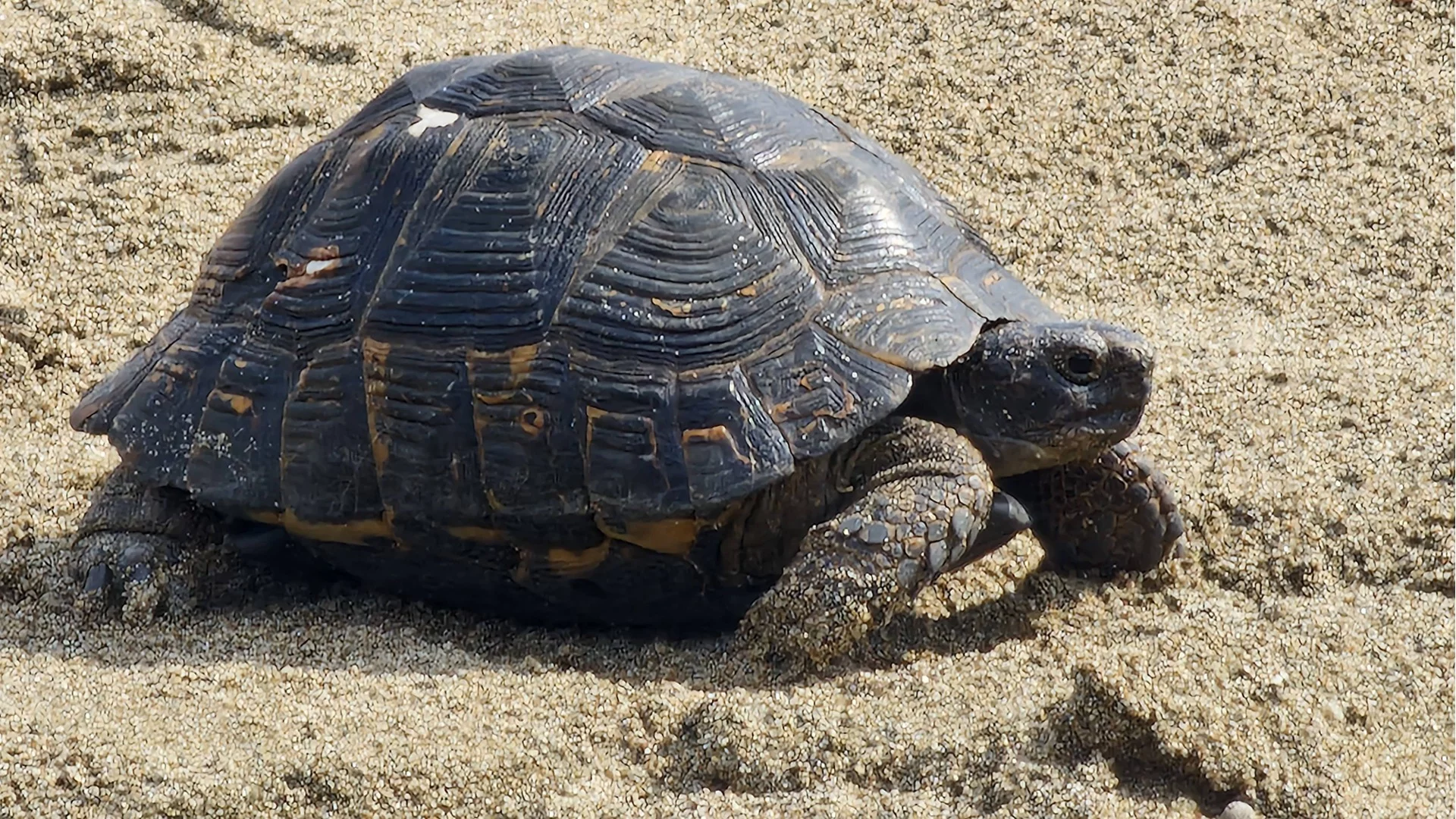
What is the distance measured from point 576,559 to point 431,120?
4.04 ft

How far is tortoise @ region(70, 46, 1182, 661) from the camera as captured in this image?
4113 millimetres

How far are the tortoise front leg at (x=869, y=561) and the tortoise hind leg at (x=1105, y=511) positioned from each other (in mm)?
609

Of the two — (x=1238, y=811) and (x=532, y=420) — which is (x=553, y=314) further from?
(x=1238, y=811)

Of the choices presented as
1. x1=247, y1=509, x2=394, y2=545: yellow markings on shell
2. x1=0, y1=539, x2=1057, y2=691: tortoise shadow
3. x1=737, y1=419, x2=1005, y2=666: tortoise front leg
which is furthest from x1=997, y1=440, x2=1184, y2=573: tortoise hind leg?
x1=247, y1=509, x2=394, y2=545: yellow markings on shell

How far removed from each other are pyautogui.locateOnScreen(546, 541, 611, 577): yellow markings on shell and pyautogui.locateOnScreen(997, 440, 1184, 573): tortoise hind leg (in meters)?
1.12

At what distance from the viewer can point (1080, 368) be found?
4363 millimetres

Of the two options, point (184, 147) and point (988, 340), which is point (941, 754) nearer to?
point (988, 340)

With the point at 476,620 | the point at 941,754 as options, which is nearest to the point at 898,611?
the point at 941,754

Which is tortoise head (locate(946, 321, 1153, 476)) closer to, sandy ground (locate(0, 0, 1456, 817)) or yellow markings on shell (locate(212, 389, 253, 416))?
sandy ground (locate(0, 0, 1456, 817))

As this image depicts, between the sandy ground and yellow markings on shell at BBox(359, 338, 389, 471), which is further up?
yellow markings on shell at BBox(359, 338, 389, 471)

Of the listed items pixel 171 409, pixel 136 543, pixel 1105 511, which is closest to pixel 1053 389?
pixel 1105 511

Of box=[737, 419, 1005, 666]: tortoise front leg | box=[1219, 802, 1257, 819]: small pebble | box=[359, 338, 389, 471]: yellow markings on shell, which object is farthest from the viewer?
box=[359, 338, 389, 471]: yellow markings on shell

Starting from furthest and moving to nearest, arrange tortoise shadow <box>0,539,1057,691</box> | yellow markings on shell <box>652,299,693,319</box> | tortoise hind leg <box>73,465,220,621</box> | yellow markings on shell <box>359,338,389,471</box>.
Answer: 1. tortoise hind leg <box>73,465,220,621</box>
2. yellow markings on shell <box>359,338,389,471</box>
3. yellow markings on shell <box>652,299,693,319</box>
4. tortoise shadow <box>0,539,1057,691</box>

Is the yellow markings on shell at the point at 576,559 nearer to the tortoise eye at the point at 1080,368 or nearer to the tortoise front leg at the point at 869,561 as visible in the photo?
the tortoise front leg at the point at 869,561
